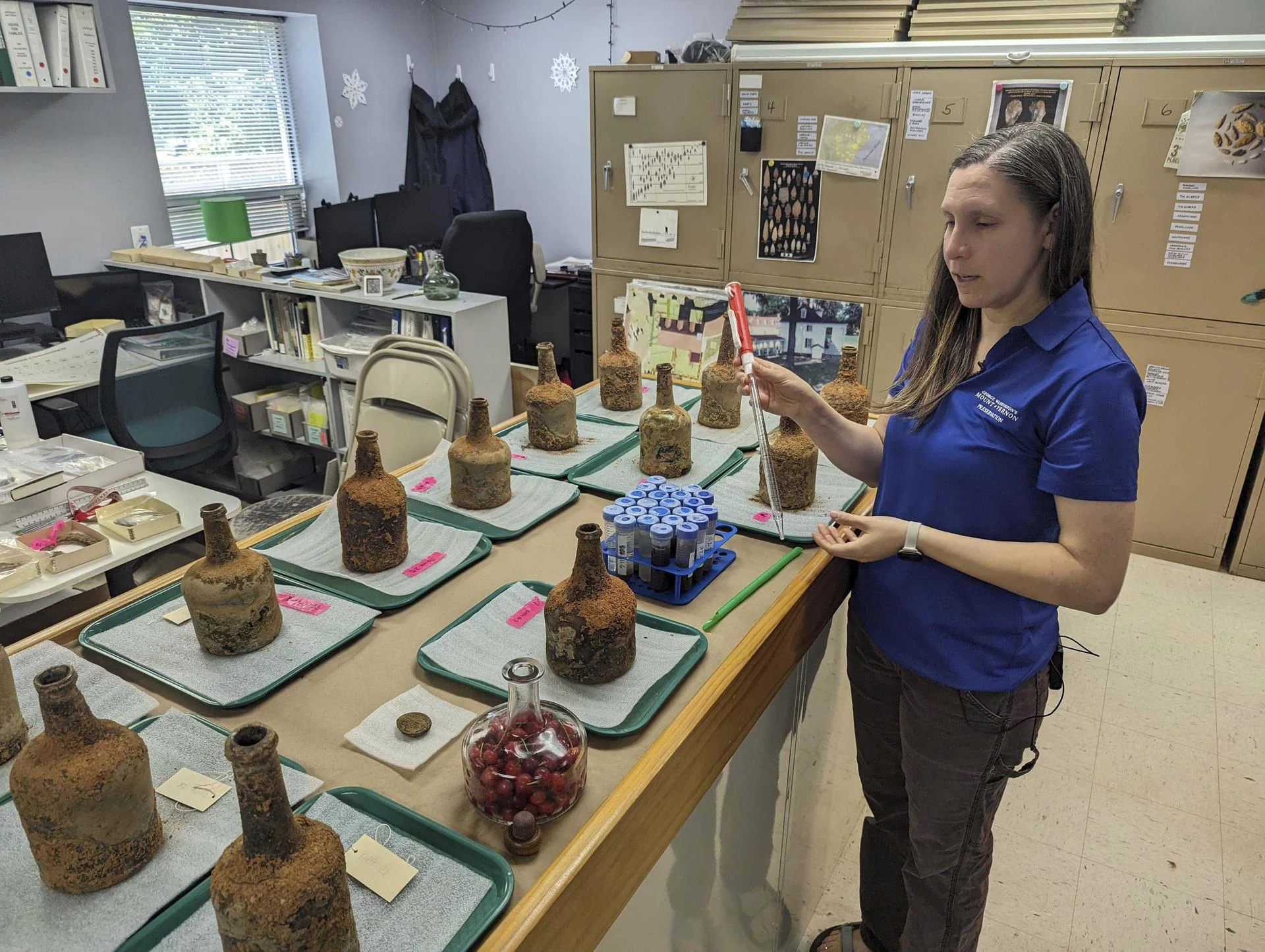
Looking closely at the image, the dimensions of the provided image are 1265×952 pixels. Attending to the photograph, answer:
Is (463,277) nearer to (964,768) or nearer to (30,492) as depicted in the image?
(30,492)

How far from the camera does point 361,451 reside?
1445mm

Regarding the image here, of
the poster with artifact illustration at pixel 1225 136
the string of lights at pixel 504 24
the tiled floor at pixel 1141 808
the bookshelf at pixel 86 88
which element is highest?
the string of lights at pixel 504 24

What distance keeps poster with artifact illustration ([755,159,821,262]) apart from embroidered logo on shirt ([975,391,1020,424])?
8.17 feet

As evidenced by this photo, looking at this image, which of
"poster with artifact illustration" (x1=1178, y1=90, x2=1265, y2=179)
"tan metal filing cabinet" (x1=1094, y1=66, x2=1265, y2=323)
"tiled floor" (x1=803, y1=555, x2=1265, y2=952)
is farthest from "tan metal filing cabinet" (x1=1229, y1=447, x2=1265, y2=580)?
"poster with artifact illustration" (x1=1178, y1=90, x2=1265, y2=179)

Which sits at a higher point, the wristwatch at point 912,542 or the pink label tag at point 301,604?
the wristwatch at point 912,542

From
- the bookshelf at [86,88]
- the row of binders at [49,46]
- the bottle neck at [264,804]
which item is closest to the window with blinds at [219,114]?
the bookshelf at [86,88]

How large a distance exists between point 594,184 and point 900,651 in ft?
10.2

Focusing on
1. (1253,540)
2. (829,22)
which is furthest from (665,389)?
(1253,540)

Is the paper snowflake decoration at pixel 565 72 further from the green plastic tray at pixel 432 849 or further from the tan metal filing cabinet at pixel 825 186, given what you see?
the green plastic tray at pixel 432 849

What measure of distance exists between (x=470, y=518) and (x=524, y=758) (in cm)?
79

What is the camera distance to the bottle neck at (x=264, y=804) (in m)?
0.70

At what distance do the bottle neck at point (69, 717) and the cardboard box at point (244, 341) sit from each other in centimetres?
376

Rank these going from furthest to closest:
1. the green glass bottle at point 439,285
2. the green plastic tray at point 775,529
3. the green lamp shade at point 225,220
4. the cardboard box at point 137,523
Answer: the green lamp shade at point 225,220
the green glass bottle at point 439,285
the cardboard box at point 137,523
the green plastic tray at point 775,529

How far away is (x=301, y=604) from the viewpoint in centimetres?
137
